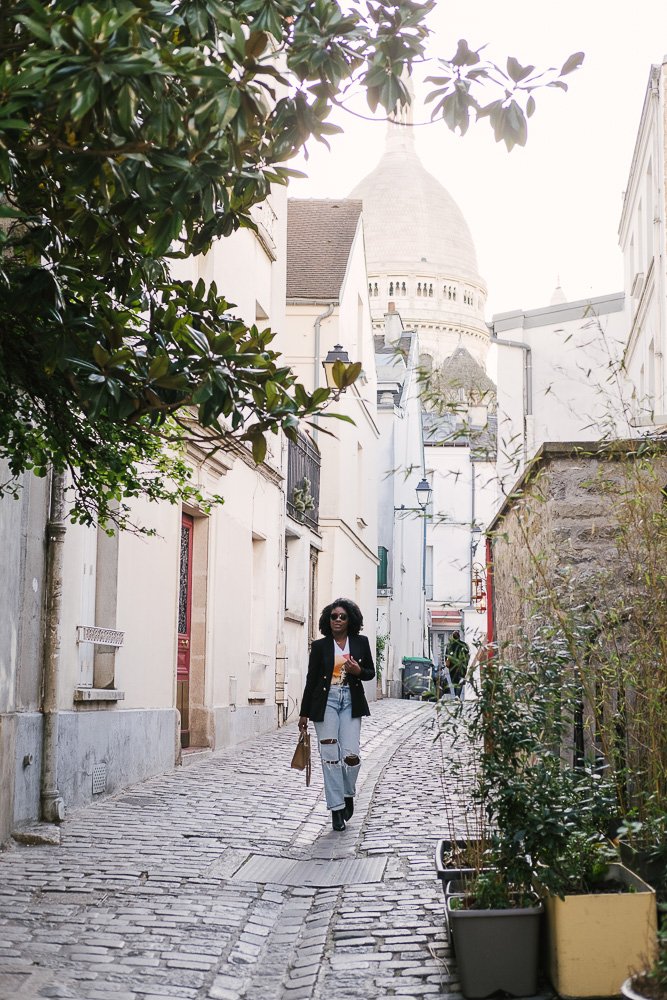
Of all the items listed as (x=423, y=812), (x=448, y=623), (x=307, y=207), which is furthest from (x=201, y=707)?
(x=448, y=623)

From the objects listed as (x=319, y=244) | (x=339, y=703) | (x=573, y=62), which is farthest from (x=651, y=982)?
(x=319, y=244)

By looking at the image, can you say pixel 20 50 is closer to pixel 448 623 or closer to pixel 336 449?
pixel 336 449

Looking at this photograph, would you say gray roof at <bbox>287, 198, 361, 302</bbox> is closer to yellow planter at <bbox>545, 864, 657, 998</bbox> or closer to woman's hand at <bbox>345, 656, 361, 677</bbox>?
woman's hand at <bbox>345, 656, 361, 677</bbox>

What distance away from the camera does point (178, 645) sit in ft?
44.8

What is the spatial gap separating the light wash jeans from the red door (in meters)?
4.89

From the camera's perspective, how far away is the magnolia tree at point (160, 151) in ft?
12.3

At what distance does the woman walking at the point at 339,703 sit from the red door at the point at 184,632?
468cm

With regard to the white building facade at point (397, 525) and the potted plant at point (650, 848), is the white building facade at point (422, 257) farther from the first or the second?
the potted plant at point (650, 848)

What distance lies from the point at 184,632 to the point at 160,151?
1016cm

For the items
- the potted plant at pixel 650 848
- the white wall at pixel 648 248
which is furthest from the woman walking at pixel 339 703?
the white wall at pixel 648 248

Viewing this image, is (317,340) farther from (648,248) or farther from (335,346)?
(648,248)

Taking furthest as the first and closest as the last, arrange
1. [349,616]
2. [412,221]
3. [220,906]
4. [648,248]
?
[412,221] → [648,248] → [349,616] → [220,906]

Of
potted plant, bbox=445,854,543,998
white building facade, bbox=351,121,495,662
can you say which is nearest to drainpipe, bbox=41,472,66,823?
potted plant, bbox=445,854,543,998

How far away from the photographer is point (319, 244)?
2592cm
